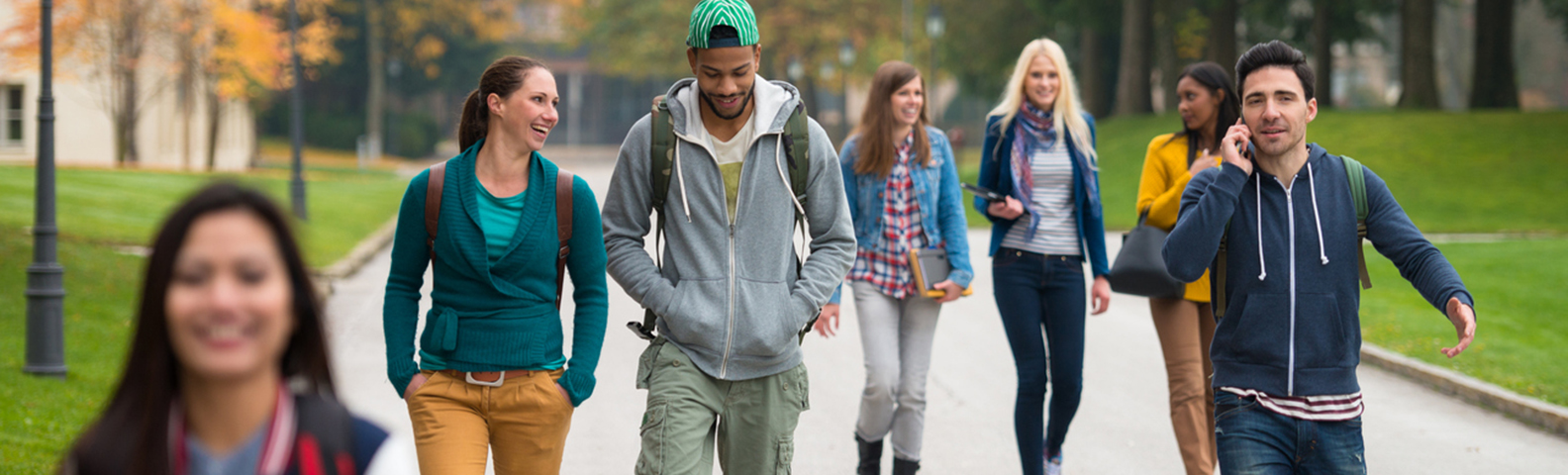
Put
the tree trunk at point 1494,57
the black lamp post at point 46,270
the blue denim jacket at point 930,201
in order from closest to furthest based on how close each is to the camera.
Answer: the blue denim jacket at point 930,201 < the black lamp post at point 46,270 < the tree trunk at point 1494,57

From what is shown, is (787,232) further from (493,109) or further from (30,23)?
(30,23)

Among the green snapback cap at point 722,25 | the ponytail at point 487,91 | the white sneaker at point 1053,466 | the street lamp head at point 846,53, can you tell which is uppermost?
the street lamp head at point 846,53

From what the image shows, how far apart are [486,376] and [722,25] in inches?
43.7

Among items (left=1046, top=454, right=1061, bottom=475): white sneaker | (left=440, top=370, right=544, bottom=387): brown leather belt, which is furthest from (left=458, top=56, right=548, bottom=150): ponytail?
(left=1046, top=454, right=1061, bottom=475): white sneaker

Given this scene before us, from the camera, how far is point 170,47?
32594 millimetres

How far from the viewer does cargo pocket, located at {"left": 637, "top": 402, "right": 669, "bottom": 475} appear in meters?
3.84

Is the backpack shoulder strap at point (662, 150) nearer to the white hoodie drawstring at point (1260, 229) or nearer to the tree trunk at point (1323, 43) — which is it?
the white hoodie drawstring at point (1260, 229)

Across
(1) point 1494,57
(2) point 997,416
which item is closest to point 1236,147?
(2) point 997,416

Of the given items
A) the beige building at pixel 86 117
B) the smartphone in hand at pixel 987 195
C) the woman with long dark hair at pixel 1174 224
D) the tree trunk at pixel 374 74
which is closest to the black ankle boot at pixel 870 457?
the smartphone in hand at pixel 987 195

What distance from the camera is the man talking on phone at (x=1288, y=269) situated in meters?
3.50

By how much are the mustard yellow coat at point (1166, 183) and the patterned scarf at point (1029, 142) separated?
41cm

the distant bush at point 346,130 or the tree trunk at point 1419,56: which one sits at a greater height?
the tree trunk at point 1419,56

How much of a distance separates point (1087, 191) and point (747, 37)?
231 centimetres

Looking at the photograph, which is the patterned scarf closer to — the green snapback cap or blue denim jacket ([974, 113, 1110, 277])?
blue denim jacket ([974, 113, 1110, 277])
